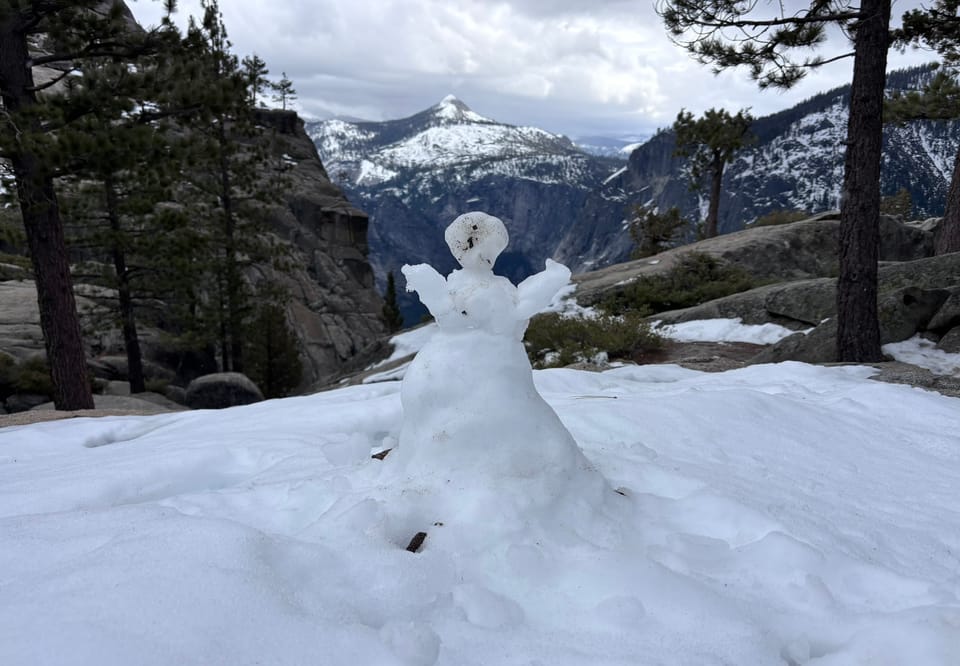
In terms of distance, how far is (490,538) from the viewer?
221 centimetres

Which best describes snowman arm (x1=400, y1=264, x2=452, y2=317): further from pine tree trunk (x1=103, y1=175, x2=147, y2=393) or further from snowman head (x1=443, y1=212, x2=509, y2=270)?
pine tree trunk (x1=103, y1=175, x2=147, y2=393)

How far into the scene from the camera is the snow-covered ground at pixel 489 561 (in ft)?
5.30

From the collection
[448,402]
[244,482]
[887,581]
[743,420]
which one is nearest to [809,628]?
[887,581]

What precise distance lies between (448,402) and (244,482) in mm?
1439

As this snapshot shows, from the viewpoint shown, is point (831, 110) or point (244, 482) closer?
point (244, 482)

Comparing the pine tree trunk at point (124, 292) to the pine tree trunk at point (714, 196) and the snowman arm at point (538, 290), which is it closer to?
the snowman arm at point (538, 290)

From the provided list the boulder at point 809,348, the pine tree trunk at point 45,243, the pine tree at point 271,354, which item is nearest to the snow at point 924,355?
the boulder at point 809,348

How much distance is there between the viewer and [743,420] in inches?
159

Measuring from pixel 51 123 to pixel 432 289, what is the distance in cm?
669

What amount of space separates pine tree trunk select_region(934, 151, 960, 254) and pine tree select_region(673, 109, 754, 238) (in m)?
10.3

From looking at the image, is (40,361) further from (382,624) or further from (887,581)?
(887,581)

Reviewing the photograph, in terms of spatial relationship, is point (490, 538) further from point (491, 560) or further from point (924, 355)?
point (924, 355)

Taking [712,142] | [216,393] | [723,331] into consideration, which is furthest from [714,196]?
[216,393]

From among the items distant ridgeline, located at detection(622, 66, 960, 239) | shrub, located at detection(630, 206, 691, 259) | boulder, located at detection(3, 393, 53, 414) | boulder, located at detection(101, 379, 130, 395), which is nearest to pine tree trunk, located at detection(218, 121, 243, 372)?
boulder, located at detection(101, 379, 130, 395)
